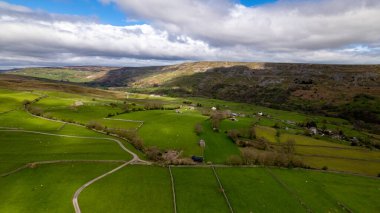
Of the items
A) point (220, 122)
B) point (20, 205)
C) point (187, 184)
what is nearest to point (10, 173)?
point (20, 205)

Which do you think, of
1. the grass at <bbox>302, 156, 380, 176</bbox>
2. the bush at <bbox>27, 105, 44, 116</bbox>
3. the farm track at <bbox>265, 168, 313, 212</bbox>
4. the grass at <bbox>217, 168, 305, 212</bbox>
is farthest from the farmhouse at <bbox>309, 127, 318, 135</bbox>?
the bush at <bbox>27, 105, 44, 116</bbox>

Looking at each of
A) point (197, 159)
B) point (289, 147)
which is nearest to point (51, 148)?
point (197, 159)

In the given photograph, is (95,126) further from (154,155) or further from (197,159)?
(197,159)

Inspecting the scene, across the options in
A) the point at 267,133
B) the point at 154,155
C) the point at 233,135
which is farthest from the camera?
the point at 267,133

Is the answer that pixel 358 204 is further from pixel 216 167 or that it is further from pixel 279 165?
pixel 216 167

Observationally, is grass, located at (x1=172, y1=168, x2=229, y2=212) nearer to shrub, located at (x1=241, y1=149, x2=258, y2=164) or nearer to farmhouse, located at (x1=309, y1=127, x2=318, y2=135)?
shrub, located at (x1=241, y1=149, x2=258, y2=164)

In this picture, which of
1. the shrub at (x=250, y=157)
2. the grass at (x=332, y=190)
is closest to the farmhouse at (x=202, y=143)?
the shrub at (x=250, y=157)

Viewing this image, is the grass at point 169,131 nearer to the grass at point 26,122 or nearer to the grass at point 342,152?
the grass at point 26,122
